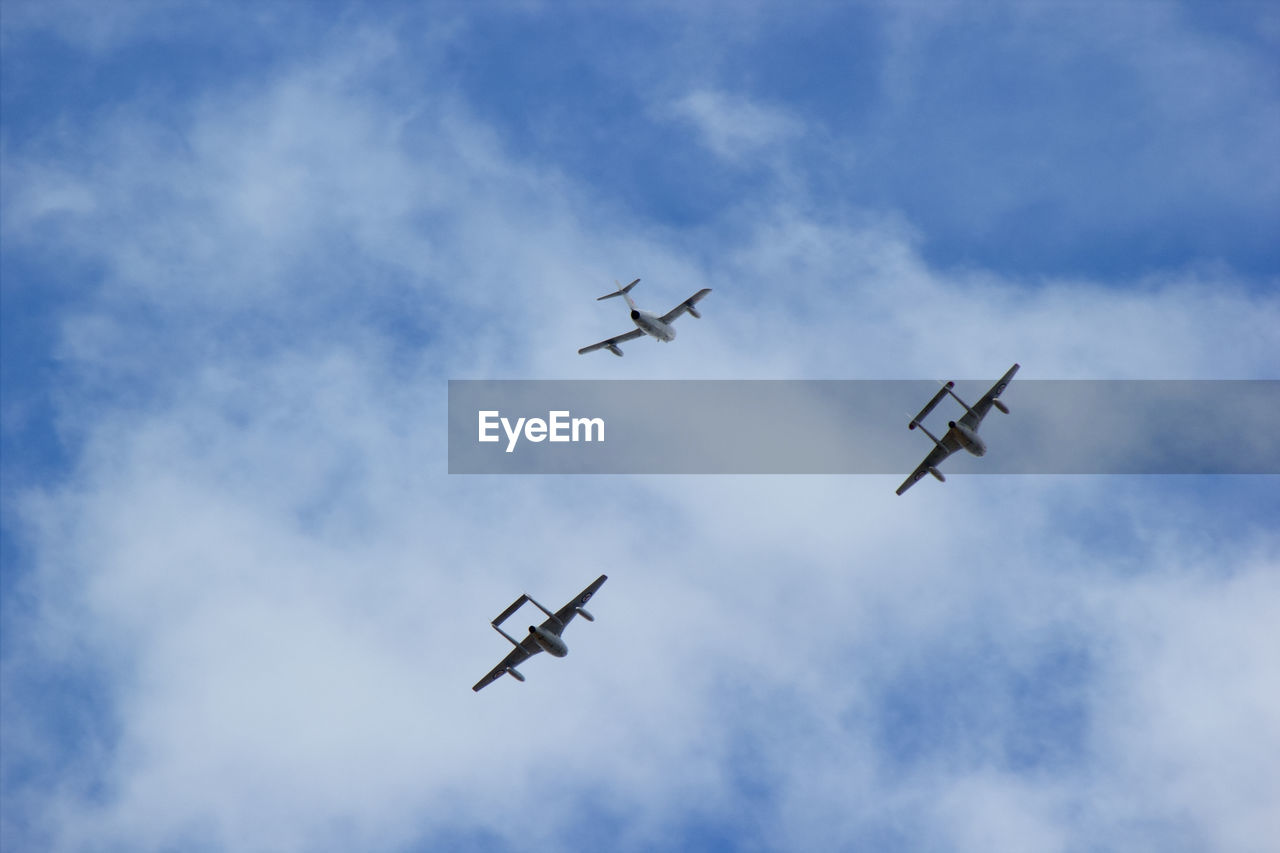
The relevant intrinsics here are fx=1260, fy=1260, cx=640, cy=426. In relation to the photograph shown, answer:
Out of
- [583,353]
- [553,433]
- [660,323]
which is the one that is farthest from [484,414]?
[583,353]

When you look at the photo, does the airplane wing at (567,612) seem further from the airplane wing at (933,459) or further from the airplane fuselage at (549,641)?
the airplane wing at (933,459)

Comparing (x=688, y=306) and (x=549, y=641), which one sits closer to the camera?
(x=549, y=641)

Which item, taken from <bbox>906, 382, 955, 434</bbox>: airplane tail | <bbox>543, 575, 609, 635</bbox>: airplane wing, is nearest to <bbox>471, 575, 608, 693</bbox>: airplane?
<bbox>543, 575, 609, 635</bbox>: airplane wing

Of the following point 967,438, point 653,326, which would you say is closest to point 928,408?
point 967,438

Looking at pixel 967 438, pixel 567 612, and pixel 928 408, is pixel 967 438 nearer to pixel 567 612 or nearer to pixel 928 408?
pixel 928 408

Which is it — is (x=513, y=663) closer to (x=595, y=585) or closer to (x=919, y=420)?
(x=595, y=585)

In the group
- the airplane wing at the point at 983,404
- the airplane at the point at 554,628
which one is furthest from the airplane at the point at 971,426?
the airplane at the point at 554,628
